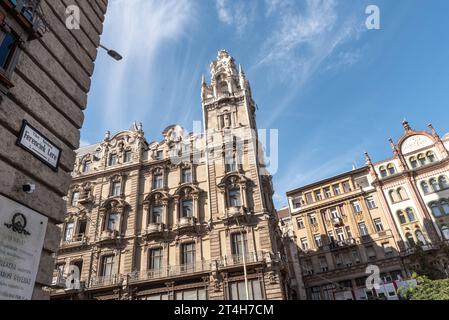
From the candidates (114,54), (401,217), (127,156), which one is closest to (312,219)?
(401,217)

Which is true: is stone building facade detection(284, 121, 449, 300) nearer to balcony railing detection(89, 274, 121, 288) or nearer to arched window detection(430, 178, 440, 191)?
arched window detection(430, 178, 440, 191)

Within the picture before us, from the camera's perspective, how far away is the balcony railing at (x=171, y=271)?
93.6 feet

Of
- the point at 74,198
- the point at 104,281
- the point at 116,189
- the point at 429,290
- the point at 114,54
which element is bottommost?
the point at 429,290

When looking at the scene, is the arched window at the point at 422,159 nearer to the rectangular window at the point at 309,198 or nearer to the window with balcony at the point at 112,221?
the rectangular window at the point at 309,198

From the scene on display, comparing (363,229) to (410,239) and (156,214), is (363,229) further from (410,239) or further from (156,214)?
(156,214)

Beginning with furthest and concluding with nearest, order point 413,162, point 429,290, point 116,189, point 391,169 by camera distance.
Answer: point 391,169
point 413,162
point 116,189
point 429,290

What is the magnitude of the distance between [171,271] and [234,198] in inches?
365

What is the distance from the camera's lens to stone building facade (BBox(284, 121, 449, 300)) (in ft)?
141

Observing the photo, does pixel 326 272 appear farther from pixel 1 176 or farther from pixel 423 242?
pixel 1 176

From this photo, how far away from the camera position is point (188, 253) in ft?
99.2

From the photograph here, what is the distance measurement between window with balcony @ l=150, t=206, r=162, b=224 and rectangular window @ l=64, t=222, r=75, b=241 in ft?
30.4

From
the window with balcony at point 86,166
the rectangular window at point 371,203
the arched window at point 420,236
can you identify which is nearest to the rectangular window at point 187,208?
the window with balcony at point 86,166

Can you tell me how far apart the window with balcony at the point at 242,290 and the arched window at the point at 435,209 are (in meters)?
31.3
